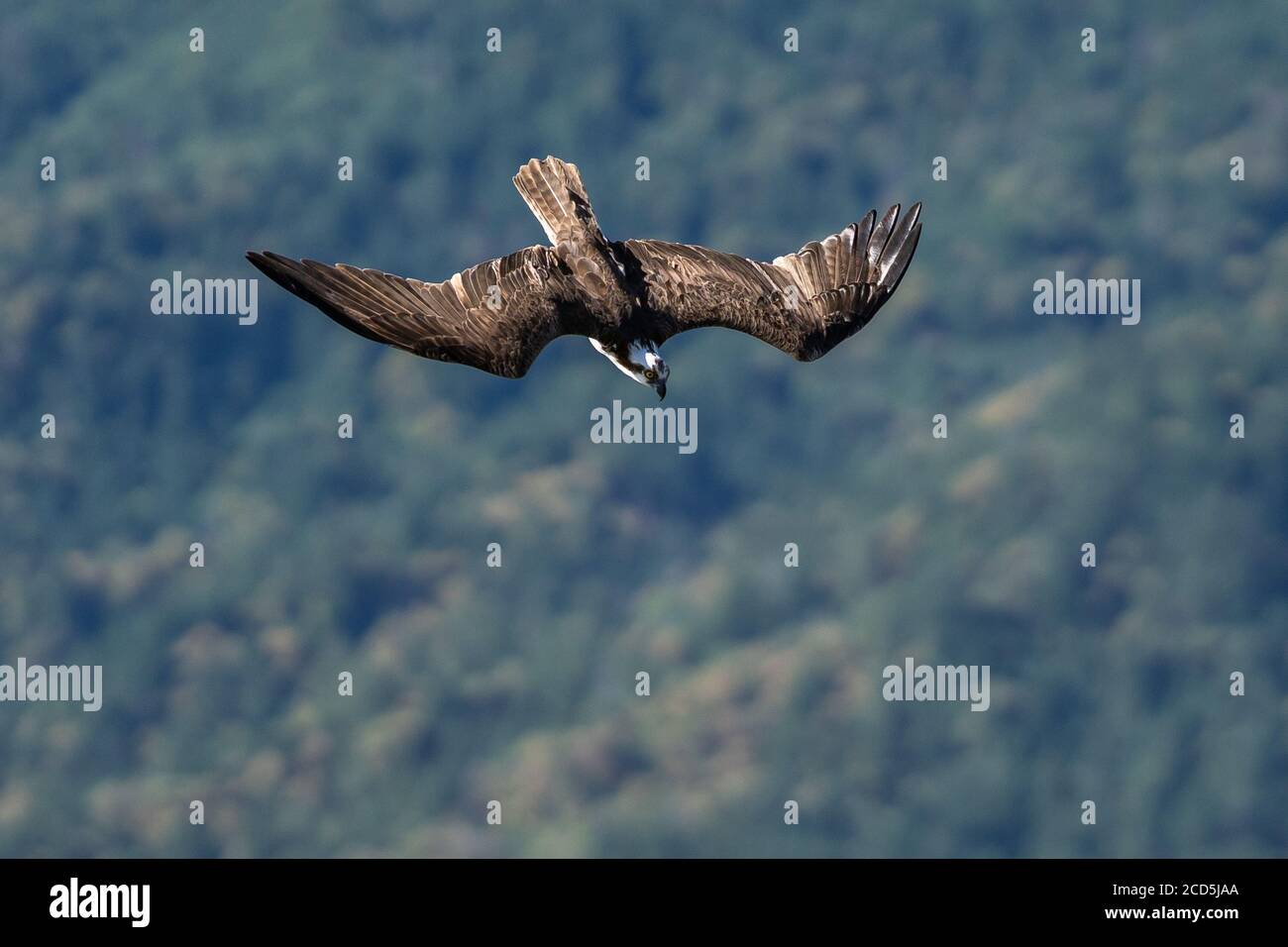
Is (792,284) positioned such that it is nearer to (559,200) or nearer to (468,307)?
(559,200)

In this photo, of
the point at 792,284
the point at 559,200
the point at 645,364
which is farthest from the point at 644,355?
the point at 792,284

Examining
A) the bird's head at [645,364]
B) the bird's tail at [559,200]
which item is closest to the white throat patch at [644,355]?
the bird's head at [645,364]

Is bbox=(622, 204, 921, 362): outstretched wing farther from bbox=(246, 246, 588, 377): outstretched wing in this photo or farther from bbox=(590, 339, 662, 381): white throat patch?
bbox=(246, 246, 588, 377): outstretched wing

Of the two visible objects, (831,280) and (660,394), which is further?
(831,280)

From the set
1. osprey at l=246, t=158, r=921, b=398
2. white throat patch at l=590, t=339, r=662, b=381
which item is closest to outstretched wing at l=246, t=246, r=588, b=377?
osprey at l=246, t=158, r=921, b=398

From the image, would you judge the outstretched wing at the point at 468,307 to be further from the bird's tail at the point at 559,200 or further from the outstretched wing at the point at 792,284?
the outstretched wing at the point at 792,284

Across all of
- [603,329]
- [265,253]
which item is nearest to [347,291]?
[265,253]

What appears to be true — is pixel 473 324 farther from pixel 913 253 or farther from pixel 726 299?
pixel 913 253
